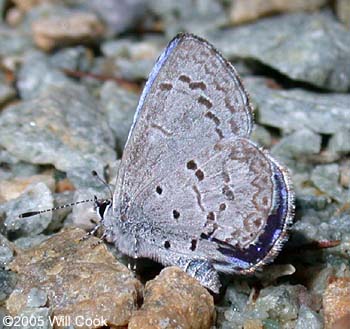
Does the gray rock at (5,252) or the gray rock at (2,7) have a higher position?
the gray rock at (2,7)

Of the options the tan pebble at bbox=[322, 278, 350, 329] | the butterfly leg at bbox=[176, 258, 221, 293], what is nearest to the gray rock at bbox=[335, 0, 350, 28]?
the tan pebble at bbox=[322, 278, 350, 329]

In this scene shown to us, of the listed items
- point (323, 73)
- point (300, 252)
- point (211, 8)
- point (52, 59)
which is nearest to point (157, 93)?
point (300, 252)

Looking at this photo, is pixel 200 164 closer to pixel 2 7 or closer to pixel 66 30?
pixel 66 30

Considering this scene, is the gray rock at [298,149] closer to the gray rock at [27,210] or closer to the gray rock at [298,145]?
the gray rock at [298,145]

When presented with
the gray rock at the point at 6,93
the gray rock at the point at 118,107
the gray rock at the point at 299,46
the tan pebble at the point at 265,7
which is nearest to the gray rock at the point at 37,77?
the gray rock at the point at 6,93

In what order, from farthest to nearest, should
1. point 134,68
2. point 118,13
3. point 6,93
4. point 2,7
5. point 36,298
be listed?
point 2,7, point 118,13, point 134,68, point 6,93, point 36,298

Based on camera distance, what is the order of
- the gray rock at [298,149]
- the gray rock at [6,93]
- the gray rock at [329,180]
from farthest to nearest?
the gray rock at [6,93]
the gray rock at [298,149]
the gray rock at [329,180]

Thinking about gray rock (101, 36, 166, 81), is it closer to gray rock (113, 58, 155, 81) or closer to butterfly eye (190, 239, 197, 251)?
gray rock (113, 58, 155, 81)

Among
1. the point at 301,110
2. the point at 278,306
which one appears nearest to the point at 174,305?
the point at 278,306
